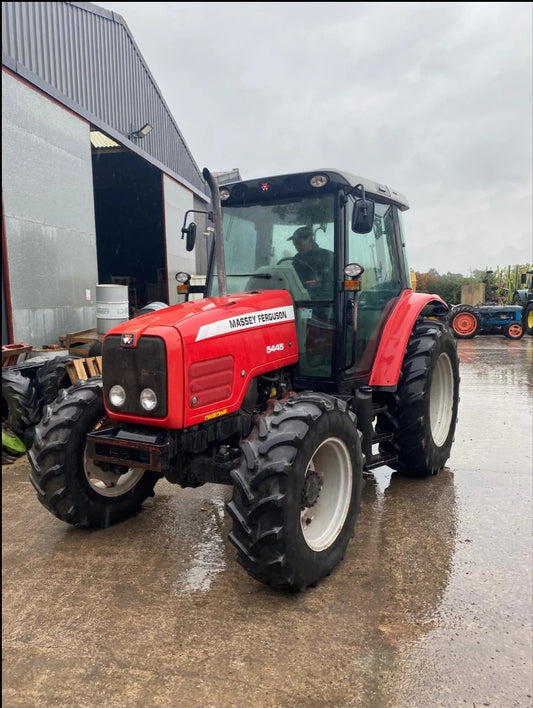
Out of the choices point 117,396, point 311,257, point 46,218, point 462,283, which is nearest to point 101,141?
point 46,218

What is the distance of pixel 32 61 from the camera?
22.9 ft

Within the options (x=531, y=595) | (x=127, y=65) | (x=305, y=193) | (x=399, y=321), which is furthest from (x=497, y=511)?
(x=127, y=65)

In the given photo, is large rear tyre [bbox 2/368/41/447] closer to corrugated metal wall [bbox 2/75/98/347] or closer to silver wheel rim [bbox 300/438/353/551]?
corrugated metal wall [bbox 2/75/98/347]

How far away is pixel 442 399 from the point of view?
195 inches

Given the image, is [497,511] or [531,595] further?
[497,511]

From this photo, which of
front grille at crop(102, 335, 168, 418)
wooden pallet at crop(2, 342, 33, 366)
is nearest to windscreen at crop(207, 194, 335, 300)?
front grille at crop(102, 335, 168, 418)

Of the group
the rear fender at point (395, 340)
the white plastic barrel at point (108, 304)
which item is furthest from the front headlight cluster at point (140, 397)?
the white plastic barrel at point (108, 304)

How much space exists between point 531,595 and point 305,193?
108 inches

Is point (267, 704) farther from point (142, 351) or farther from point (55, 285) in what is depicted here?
point (55, 285)

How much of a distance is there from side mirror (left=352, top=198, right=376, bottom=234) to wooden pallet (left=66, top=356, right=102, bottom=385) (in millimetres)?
4148

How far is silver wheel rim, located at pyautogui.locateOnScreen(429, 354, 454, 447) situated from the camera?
16.0 ft

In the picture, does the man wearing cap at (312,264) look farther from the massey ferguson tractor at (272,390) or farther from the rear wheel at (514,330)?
the rear wheel at (514,330)

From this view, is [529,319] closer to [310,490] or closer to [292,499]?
[310,490]

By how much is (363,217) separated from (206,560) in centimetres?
226
